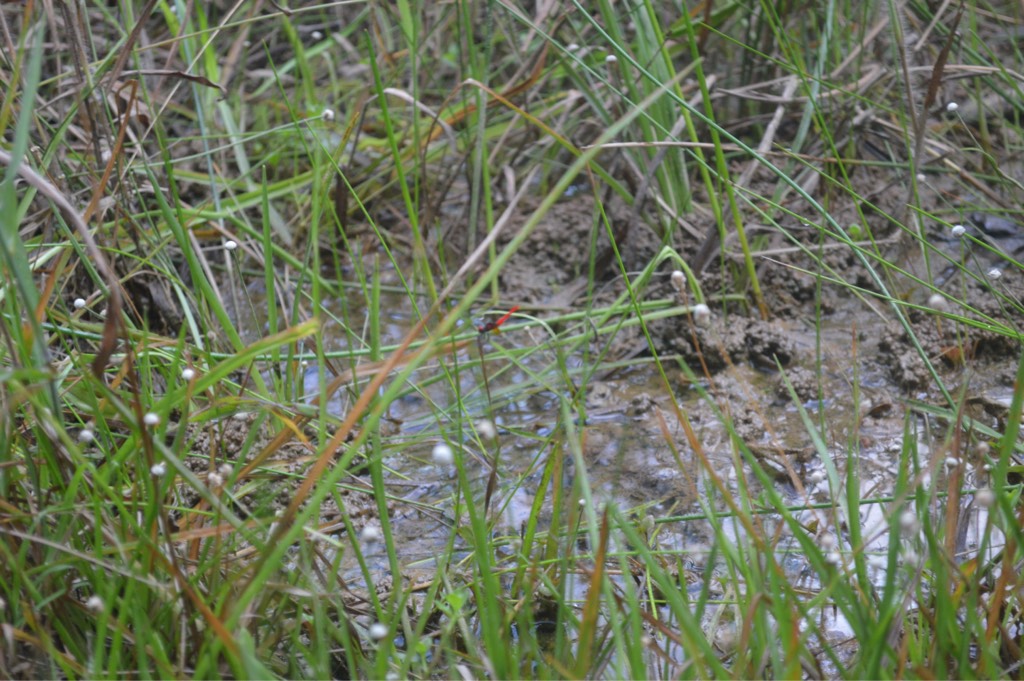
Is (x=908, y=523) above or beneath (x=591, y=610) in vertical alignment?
above

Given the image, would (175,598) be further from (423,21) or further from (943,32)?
(423,21)

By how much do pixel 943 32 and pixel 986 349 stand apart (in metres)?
0.86

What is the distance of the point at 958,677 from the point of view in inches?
43.4

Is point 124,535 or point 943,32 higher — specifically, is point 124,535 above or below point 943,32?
below

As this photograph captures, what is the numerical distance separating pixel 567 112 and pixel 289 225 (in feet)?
2.78

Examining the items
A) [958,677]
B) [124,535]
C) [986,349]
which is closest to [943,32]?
[986,349]

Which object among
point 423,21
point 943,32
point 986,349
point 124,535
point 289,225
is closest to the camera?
point 124,535

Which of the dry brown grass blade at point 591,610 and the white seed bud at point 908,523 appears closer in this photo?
the white seed bud at point 908,523

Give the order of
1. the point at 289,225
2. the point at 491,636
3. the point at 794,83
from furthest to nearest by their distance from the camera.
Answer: the point at 289,225 → the point at 794,83 → the point at 491,636

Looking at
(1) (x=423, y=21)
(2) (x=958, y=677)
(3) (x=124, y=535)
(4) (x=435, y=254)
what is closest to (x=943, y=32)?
(4) (x=435, y=254)

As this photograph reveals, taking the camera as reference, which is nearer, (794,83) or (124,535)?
(124,535)

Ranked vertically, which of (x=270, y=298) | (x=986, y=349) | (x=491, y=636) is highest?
(x=270, y=298)

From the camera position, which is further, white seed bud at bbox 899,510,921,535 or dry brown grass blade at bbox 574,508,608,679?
dry brown grass blade at bbox 574,508,608,679

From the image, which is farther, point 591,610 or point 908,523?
point 591,610
